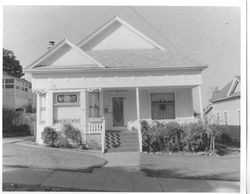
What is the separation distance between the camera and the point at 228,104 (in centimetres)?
2162

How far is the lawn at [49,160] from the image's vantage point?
366 inches

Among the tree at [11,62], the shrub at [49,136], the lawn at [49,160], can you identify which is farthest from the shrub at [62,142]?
the tree at [11,62]

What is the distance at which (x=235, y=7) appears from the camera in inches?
312

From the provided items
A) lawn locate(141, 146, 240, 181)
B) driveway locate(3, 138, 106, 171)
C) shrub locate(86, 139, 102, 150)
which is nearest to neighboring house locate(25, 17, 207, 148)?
shrub locate(86, 139, 102, 150)

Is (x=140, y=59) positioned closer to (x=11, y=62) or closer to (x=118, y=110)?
(x=118, y=110)

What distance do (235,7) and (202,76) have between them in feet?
23.2

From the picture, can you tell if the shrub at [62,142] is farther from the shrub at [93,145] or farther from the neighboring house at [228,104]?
the neighboring house at [228,104]

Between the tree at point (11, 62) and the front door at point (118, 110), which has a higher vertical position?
the tree at point (11, 62)

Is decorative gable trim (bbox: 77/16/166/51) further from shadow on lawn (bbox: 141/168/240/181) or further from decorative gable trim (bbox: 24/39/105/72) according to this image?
shadow on lawn (bbox: 141/168/240/181)

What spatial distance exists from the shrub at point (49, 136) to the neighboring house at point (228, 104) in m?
8.36

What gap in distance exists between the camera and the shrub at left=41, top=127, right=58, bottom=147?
13.5 m

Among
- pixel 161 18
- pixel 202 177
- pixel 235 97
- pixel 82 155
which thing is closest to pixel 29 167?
pixel 82 155

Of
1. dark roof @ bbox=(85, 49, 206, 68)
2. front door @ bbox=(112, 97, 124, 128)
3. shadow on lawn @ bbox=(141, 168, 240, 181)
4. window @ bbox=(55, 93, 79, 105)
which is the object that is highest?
dark roof @ bbox=(85, 49, 206, 68)

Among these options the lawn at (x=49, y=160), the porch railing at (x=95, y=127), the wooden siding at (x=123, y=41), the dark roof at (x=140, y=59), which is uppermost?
the wooden siding at (x=123, y=41)
